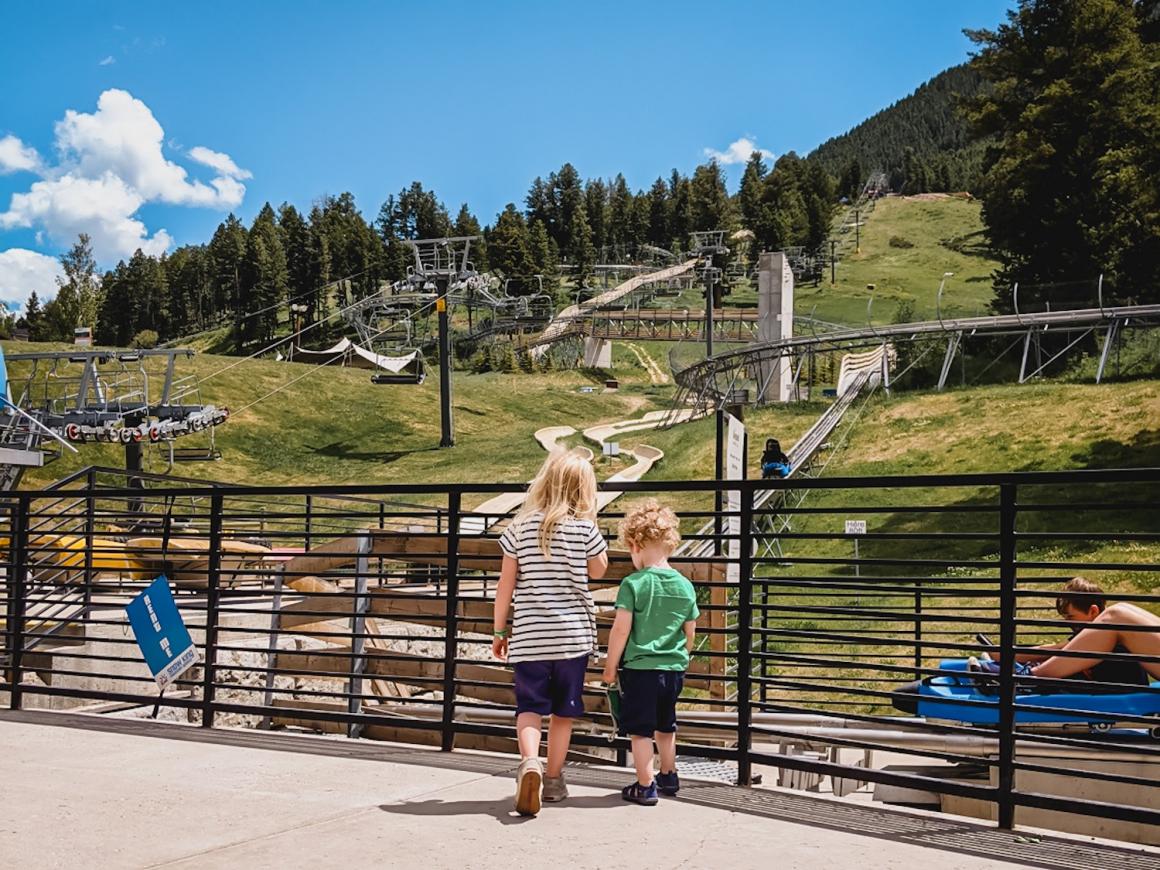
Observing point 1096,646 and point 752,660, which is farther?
point 1096,646

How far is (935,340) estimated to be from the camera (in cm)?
3925

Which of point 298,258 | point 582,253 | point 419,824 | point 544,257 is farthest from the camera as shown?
point 298,258

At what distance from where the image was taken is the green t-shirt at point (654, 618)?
16.6ft

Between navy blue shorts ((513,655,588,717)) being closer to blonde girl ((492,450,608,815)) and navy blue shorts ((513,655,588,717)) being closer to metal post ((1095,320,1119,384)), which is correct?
blonde girl ((492,450,608,815))

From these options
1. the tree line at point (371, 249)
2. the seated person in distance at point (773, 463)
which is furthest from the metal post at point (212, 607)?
the tree line at point (371, 249)

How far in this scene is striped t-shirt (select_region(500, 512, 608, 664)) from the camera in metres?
5.14

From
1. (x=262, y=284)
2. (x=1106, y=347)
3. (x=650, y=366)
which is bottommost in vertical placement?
(x=1106, y=347)

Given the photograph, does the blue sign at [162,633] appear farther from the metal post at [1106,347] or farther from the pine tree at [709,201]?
the pine tree at [709,201]

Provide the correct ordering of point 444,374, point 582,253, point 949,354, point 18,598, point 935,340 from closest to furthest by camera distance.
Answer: point 18,598 → point 949,354 → point 935,340 → point 444,374 → point 582,253

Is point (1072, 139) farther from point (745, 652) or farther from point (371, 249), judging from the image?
point (371, 249)

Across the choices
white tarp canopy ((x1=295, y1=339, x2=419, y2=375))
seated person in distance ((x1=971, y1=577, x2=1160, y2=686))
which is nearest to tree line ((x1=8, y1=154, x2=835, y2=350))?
white tarp canopy ((x1=295, y1=339, x2=419, y2=375))

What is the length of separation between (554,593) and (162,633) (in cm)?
415

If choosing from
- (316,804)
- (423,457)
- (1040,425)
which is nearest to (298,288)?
(423,457)

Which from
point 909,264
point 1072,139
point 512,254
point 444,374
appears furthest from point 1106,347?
point 909,264
